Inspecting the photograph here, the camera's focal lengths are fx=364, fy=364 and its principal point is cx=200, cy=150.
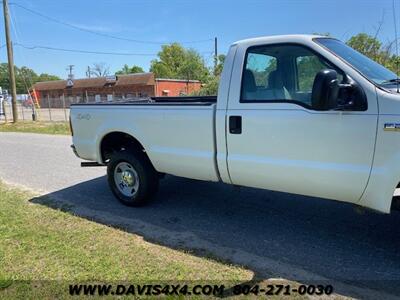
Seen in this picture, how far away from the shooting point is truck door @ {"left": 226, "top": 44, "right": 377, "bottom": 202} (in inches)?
130

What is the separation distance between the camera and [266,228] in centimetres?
443

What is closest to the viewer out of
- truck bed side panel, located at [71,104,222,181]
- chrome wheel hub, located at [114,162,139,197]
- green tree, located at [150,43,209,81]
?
truck bed side panel, located at [71,104,222,181]

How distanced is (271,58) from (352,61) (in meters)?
0.85

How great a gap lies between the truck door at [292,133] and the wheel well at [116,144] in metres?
1.75

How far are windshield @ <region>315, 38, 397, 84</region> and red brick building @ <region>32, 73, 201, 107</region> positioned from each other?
125 feet

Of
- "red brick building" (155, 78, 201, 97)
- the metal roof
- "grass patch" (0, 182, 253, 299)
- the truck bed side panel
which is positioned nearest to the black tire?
the truck bed side panel

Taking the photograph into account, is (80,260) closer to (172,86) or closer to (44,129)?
(44,129)

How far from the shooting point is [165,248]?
4023 mm

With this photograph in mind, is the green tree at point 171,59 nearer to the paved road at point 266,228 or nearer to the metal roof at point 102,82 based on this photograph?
the metal roof at point 102,82

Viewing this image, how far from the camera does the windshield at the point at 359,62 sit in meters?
3.38

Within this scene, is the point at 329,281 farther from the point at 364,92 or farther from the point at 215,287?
the point at 364,92

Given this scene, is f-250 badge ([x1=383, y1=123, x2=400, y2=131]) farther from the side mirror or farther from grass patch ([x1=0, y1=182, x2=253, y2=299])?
grass patch ([x1=0, y1=182, x2=253, y2=299])

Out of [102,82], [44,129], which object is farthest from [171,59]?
[44,129]

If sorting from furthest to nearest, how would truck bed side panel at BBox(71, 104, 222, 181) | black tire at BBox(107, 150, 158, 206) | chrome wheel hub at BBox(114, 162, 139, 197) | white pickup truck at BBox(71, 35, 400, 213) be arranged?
chrome wheel hub at BBox(114, 162, 139, 197) < black tire at BBox(107, 150, 158, 206) < truck bed side panel at BBox(71, 104, 222, 181) < white pickup truck at BBox(71, 35, 400, 213)
